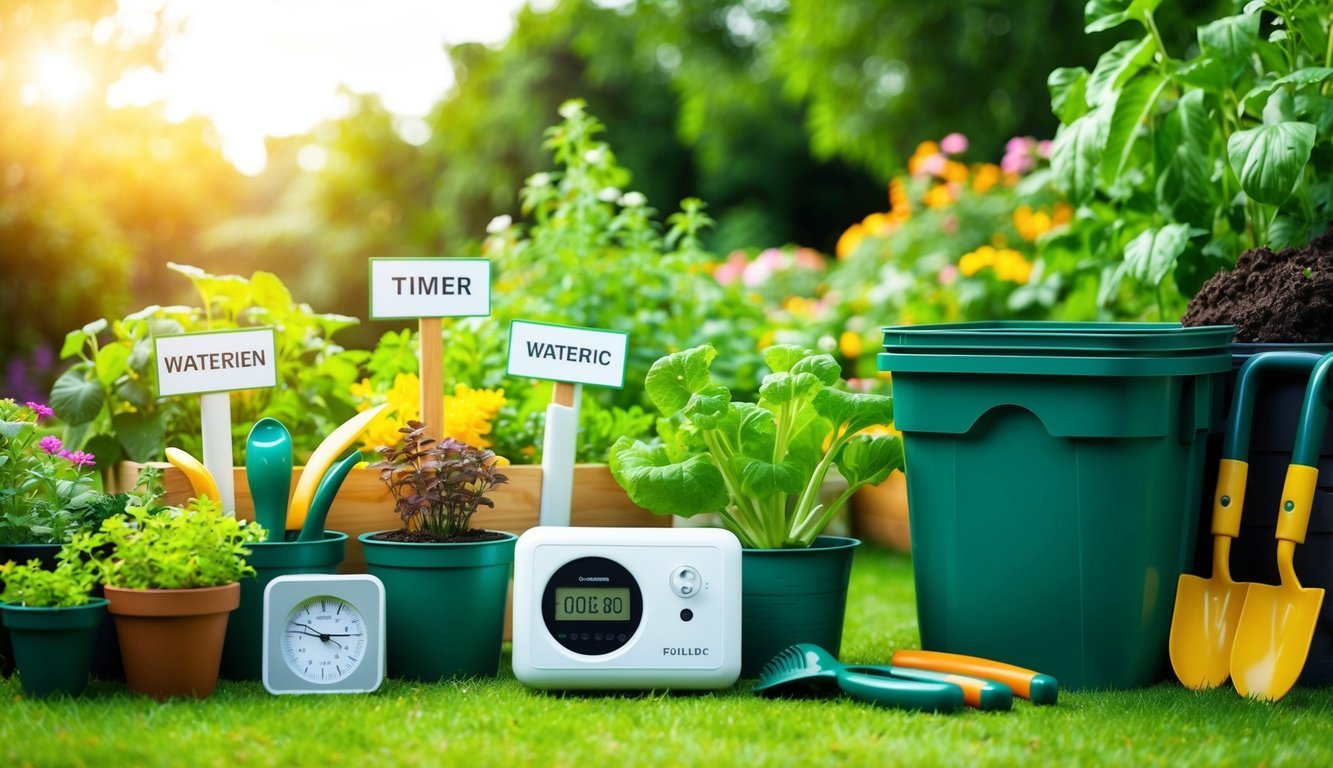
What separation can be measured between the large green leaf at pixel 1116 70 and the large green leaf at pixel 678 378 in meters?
1.28

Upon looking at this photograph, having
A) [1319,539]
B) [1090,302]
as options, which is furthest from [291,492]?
[1090,302]

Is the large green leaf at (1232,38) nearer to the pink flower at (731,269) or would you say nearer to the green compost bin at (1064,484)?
the green compost bin at (1064,484)

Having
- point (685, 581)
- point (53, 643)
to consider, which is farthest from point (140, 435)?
point (685, 581)

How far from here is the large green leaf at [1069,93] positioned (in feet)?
10.6

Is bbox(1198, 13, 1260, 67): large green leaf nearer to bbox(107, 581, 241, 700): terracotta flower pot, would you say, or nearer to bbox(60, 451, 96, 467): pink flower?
bbox(107, 581, 241, 700): terracotta flower pot

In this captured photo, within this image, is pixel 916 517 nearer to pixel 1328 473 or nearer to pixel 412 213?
pixel 1328 473

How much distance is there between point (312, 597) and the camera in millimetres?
2248

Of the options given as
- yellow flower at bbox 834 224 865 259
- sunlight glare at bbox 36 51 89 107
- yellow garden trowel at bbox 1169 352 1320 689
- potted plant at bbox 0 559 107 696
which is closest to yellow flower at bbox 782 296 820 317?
yellow flower at bbox 834 224 865 259

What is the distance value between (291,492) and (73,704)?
2.31 feet

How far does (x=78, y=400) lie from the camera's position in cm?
279

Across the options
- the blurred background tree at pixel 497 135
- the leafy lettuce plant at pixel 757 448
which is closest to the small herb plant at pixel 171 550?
the leafy lettuce plant at pixel 757 448

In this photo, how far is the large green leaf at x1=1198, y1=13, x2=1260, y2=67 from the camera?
2801 mm

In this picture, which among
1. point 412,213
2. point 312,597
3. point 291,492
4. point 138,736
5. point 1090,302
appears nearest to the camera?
point 138,736

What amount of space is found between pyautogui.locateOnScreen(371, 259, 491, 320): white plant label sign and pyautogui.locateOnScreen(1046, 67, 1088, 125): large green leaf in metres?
1.70
